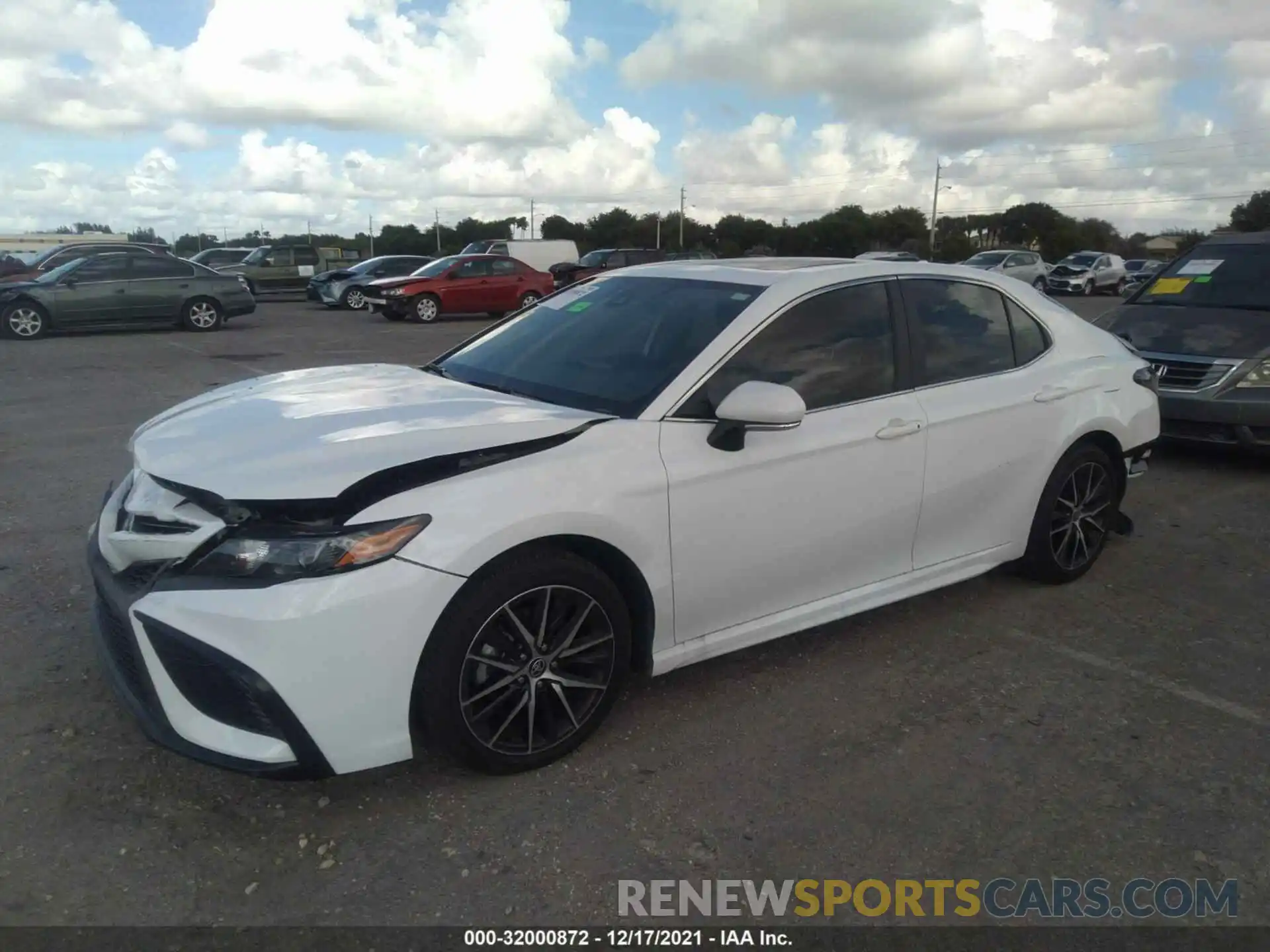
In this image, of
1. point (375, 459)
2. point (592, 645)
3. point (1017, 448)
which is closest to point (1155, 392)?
point (1017, 448)

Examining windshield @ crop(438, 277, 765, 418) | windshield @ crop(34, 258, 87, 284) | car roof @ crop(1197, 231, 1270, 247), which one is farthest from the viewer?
windshield @ crop(34, 258, 87, 284)

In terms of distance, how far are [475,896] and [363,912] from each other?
289mm

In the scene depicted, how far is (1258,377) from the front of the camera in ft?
22.5

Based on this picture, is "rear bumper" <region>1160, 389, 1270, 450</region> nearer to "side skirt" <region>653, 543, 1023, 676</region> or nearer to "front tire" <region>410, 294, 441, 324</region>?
"side skirt" <region>653, 543, 1023, 676</region>

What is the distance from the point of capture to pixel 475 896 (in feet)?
8.42

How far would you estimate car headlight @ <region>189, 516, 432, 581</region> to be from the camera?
2.65m

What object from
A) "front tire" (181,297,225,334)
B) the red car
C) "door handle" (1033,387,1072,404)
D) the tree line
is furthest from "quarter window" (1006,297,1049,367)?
the tree line

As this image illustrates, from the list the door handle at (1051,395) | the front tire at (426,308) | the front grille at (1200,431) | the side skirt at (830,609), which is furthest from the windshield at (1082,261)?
A: the side skirt at (830,609)

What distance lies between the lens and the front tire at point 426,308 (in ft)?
70.4

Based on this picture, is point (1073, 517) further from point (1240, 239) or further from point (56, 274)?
point (56, 274)

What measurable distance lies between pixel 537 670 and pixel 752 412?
1097 mm

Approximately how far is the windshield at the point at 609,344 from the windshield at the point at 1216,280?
5778 mm

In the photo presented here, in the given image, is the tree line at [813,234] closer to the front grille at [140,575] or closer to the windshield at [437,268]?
the windshield at [437,268]
